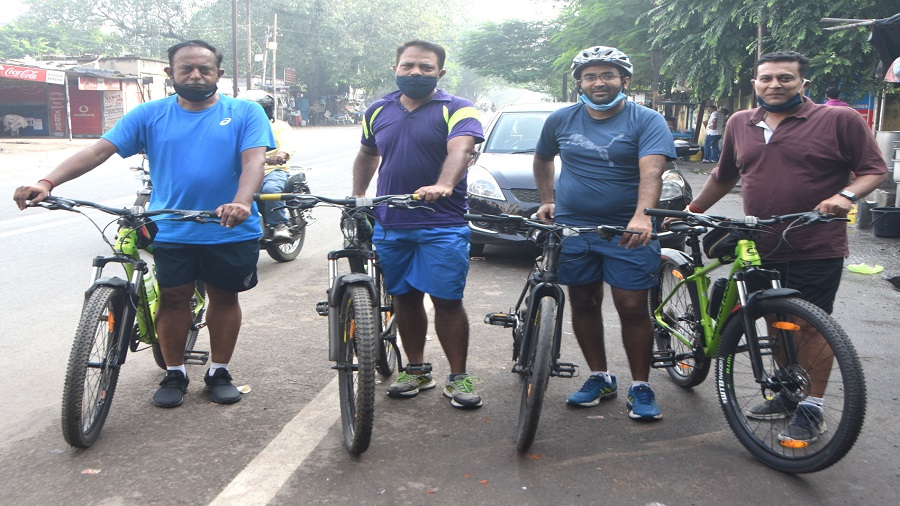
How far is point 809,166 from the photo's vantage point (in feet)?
13.2

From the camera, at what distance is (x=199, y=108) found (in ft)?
13.9

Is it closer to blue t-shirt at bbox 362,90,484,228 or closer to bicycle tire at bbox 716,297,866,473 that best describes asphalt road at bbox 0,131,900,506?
bicycle tire at bbox 716,297,866,473

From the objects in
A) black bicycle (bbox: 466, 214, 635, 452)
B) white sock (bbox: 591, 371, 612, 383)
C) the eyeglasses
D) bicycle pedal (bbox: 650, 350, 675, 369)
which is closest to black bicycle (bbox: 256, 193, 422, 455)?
black bicycle (bbox: 466, 214, 635, 452)

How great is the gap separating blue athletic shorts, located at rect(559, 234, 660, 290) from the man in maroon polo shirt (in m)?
0.52

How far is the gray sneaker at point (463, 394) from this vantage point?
434cm

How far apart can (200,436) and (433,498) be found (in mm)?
1193

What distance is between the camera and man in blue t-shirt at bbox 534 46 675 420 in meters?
4.13

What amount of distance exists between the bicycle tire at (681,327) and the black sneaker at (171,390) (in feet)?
8.07

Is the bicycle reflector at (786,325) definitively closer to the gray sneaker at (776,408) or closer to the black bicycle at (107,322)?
the gray sneaker at (776,408)

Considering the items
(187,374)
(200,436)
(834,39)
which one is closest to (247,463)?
(200,436)

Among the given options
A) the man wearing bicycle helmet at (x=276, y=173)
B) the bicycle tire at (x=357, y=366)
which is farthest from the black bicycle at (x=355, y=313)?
the man wearing bicycle helmet at (x=276, y=173)

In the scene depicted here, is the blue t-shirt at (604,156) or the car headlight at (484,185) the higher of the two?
the blue t-shirt at (604,156)

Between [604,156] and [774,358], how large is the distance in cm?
120

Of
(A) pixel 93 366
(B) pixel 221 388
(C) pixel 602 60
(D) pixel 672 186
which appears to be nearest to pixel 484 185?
(D) pixel 672 186
